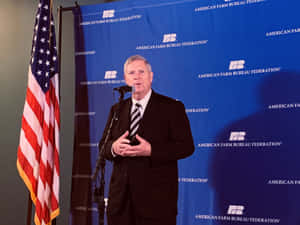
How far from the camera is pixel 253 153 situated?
3521mm

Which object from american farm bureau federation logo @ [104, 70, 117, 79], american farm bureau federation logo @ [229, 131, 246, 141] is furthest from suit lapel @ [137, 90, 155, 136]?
american farm bureau federation logo @ [229, 131, 246, 141]

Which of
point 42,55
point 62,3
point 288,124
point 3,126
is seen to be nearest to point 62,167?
point 3,126

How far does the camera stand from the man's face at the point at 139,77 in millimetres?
3904

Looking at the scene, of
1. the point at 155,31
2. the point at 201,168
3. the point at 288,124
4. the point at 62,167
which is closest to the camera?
→ the point at 288,124

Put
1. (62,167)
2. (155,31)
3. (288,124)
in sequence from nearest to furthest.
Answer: (288,124)
(155,31)
(62,167)

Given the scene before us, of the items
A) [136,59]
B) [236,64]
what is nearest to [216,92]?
[236,64]

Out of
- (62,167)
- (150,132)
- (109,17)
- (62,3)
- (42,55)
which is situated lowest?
(62,167)

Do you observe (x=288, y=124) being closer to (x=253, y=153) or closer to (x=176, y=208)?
(x=253, y=153)

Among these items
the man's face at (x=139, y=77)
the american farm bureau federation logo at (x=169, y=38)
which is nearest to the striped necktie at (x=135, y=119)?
the man's face at (x=139, y=77)

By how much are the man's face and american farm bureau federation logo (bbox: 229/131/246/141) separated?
3.11 feet

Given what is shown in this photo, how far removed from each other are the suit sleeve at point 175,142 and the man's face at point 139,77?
345mm

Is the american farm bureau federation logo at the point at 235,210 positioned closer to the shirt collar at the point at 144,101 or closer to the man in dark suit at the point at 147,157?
the man in dark suit at the point at 147,157

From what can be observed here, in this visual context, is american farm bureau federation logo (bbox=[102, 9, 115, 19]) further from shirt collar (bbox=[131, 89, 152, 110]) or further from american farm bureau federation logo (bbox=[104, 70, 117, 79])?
shirt collar (bbox=[131, 89, 152, 110])

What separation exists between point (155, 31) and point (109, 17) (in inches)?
23.2
